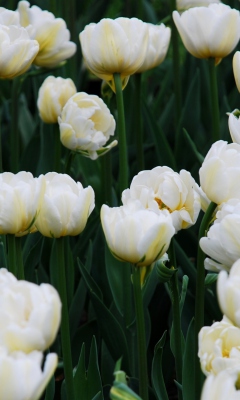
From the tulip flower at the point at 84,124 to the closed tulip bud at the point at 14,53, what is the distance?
141mm

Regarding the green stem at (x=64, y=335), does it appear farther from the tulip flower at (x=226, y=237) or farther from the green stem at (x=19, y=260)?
the tulip flower at (x=226, y=237)

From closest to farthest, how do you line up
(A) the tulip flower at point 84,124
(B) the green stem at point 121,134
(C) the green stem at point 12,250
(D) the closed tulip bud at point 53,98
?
(C) the green stem at point 12,250, (B) the green stem at point 121,134, (A) the tulip flower at point 84,124, (D) the closed tulip bud at point 53,98

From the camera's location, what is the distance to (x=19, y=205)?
101 cm

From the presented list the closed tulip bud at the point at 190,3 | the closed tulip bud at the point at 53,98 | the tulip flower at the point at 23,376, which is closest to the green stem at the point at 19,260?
the tulip flower at the point at 23,376

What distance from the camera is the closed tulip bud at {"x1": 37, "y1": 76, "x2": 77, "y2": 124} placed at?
165cm

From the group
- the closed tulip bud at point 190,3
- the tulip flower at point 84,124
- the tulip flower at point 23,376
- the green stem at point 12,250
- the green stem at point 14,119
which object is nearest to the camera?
the tulip flower at point 23,376

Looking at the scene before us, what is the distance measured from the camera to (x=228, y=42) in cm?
158

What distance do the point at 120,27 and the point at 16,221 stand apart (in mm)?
527

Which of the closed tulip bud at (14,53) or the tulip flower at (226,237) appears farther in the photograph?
the closed tulip bud at (14,53)

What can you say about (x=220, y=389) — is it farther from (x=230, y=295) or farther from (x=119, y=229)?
(x=119, y=229)

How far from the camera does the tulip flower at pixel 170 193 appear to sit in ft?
3.45

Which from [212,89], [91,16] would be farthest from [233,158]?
[91,16]

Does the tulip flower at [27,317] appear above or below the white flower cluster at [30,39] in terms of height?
above

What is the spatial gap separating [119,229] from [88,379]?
1.20 feet
